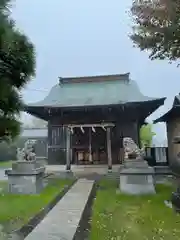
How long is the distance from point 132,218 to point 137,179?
3.22m

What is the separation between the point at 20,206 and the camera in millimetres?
6824

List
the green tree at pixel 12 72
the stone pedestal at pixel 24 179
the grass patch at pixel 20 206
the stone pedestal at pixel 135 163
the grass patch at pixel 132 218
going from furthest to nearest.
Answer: the stone pedestal at pixel 135 163 < the stone pedestal at pixel 24 179 < the grass patch at pixel 20 206 < the grass patch at pixel 132 218 < the green tree at pixel 12 72

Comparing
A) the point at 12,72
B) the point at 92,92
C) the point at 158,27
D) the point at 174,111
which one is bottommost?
the point at 12,72

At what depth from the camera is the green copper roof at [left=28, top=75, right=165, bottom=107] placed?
50.5 ft

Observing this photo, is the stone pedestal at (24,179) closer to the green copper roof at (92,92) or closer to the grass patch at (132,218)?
the grass patch at (132,218)

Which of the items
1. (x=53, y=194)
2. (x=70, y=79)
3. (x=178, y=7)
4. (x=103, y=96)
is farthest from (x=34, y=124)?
(x=178, y=7)

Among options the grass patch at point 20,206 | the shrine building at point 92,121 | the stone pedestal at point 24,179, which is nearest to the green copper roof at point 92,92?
the shrine building at point 92,121

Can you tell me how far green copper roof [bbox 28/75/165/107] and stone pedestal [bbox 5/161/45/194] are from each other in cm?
649

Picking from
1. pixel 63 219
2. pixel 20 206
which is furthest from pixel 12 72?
pixel 20 206

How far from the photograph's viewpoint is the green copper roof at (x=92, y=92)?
606 inches

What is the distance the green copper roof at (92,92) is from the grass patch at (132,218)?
791 cm

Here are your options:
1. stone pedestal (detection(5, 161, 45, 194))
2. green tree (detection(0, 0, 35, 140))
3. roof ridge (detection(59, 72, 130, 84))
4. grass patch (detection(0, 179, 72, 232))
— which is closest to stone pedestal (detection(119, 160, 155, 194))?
grass patch (detection(0, 179, 72, 232))

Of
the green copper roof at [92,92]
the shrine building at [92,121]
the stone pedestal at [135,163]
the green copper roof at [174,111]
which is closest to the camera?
the stone pedestal at [135,163]

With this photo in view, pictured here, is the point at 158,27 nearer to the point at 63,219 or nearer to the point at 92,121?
the point at 63,219
